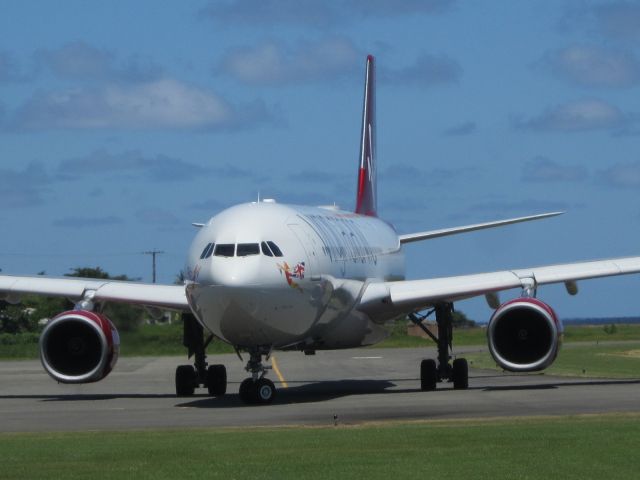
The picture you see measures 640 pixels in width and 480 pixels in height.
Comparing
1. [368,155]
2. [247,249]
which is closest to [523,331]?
[247,249]

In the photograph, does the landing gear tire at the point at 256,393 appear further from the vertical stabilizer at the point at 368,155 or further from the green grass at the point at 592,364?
the vertical stabilizer at the point at 368,155

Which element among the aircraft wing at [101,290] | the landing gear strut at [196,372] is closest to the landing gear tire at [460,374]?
the landing gear strut at [196,372]

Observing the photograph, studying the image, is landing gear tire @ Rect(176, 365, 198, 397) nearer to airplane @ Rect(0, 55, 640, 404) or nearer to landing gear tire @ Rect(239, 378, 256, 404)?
airplane @ Rect(0, 55, 640, 404)

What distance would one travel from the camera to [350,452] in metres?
16.0

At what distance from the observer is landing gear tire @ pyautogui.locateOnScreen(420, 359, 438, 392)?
31438 millimetres

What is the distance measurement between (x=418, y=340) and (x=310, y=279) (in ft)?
159

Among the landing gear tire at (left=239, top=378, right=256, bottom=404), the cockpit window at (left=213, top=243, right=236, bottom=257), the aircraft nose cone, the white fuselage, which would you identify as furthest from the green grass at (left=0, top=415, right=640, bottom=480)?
the landing gear tire at (left=239, top=378, right=256, bottom=404)

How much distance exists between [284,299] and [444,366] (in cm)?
725

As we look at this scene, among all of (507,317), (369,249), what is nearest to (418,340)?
(369,249)

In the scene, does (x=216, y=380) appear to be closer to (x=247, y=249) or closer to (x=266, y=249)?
(x=266, y=249)

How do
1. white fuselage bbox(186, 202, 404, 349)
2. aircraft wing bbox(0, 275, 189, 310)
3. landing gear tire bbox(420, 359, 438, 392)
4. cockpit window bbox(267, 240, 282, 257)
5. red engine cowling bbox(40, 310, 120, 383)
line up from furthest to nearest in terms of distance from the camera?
1. landing gear tire bbox(420, 359, 438, 392)
2. aircraft wing bbox(0, 275, 189, 310)
3. red engine cowling bbox(40, 310, 120, 383)
4. cockpit window bbox(267, 240, 282, 257)
5. white fuselage bbox(186, 202, 404, 349)

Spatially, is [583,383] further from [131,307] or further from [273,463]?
[273,463]

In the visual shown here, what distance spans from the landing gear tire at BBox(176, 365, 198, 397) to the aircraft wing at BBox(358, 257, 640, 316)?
12.6 feet

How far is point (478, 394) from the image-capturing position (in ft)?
92.2
